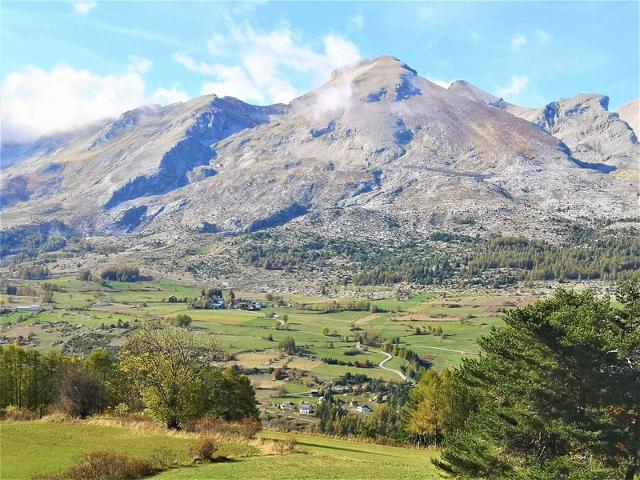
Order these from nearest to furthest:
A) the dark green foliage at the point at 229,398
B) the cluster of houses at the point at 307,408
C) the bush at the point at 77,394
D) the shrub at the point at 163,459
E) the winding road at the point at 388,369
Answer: the shrub at the point at 163,459
the bush at the point at 77,394
the dark green foliage at the point at 229,398
the cluster of houses at the point at 307,408
the winding road at the point at 388,369

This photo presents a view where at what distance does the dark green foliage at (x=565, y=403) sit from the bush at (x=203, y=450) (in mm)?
17687

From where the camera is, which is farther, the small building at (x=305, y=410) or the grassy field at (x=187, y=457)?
the small building at (x=305, y=410)

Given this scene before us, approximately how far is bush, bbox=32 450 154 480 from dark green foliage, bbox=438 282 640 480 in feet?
70.7

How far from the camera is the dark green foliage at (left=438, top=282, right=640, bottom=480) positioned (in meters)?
33.0

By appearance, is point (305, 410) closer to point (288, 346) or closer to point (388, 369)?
point (388, 369)

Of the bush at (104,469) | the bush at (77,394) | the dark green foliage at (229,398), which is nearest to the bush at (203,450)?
the bush at (104,469)

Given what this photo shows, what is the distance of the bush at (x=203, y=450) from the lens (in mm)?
41938

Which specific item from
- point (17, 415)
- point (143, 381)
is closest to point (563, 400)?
point (143, 381)

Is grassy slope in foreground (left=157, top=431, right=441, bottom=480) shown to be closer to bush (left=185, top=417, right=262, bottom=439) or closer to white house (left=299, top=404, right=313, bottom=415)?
bush (left=185, top=417, right=262, bottom=439)

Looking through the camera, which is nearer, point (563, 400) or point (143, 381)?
point (563, 400)

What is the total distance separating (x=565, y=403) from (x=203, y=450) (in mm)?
26332

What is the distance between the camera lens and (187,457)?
42156mm

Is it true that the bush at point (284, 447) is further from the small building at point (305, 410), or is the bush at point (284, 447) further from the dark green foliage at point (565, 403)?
the small building at point (305, 410)

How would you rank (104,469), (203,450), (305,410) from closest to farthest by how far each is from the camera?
(104,469) → (203,450) → (305,410)
